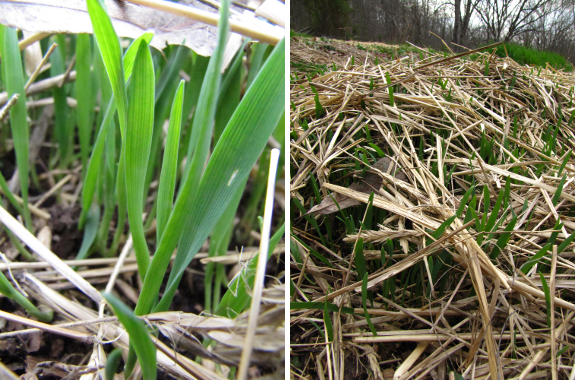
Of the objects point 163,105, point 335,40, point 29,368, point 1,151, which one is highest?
point 335,40

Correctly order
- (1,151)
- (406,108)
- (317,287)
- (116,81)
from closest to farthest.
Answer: (116,81) → (317,287) → (1,151) → (406,108)

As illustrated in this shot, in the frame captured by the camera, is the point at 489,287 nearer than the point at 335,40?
Yes

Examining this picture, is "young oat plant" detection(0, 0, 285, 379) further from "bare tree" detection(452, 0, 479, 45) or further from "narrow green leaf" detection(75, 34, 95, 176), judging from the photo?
"bare tree" detection(452, 0, 479, 45)

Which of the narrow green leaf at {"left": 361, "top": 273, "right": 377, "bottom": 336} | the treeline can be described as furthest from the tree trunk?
the narrow green leaf at {"left": 361, "top": 273, "right": 377, "bottom": 336}

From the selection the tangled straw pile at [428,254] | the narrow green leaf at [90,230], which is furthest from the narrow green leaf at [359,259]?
the narrow green leaf at [90,230]

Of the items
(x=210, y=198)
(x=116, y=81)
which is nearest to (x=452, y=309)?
(x=210, y=198)

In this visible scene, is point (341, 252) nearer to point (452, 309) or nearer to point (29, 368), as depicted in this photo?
point (452, 309)

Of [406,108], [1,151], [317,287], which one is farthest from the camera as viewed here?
[406,108]
